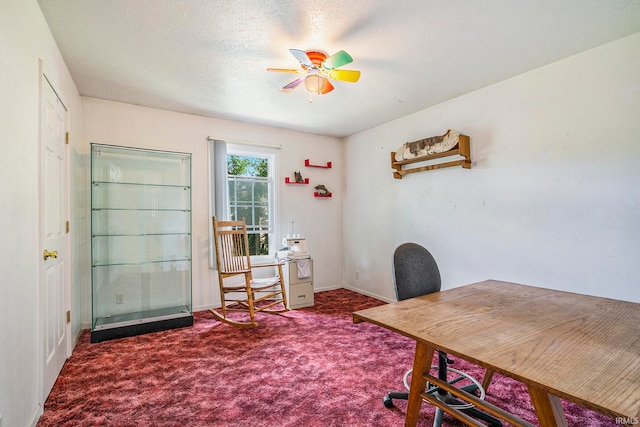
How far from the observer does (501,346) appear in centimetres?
106

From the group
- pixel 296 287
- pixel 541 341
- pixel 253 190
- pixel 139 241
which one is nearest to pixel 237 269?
pixel 296 287

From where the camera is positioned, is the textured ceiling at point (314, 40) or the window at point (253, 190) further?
the window at point (253, 190)

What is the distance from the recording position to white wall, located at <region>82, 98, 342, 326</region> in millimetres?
3373

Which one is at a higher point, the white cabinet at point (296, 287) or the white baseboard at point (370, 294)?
the white cabinet at point (296, 287)

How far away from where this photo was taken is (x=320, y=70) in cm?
243

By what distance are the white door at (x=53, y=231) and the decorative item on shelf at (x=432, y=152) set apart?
325cm

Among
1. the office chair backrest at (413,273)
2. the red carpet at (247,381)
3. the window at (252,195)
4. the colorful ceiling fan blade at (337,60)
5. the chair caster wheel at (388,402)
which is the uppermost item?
the colorful ceiling fan blade at (337,60)

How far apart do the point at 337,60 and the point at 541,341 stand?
2.00 meters

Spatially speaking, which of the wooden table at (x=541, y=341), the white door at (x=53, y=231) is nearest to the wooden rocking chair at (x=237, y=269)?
the white door at (x=53, y=231)

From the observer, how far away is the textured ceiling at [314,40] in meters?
1.86

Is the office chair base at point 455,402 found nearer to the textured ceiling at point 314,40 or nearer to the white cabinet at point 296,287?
the white cabinet at point 296,287

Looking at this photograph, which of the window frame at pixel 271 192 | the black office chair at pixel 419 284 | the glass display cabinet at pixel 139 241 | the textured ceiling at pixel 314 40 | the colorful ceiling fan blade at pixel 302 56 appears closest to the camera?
the black office chair at pixel 419 284

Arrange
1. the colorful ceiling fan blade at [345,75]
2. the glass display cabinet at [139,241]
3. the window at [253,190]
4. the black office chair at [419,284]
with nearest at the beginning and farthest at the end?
the black office chair at [419,284], the colorful ceiling fan blade at [345,75], the glass display cabinet at [139,241], the window at [253,190]

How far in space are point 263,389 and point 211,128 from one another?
3125 millimetres
